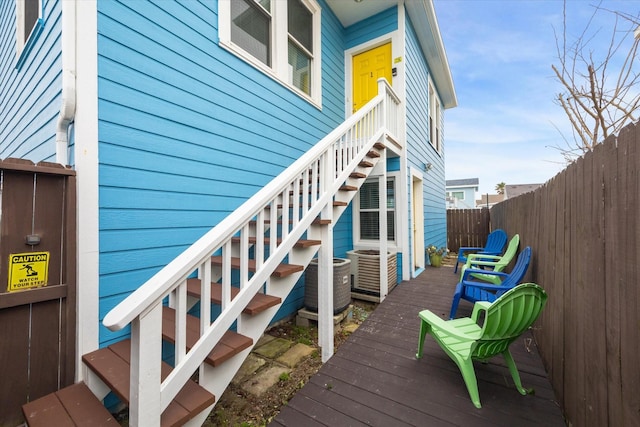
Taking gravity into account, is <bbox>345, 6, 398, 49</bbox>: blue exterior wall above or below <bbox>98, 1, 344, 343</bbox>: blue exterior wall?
above

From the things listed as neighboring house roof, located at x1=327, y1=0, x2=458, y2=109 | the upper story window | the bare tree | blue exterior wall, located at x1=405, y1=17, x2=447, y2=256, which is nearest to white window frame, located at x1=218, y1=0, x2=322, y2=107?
neighboring house roof, located at x1=327, y1=0, x2=458, y2=109

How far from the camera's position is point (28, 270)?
1.65 meters

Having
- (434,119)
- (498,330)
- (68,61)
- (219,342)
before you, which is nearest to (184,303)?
(219,342)

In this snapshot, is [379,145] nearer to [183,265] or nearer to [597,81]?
[597,81]

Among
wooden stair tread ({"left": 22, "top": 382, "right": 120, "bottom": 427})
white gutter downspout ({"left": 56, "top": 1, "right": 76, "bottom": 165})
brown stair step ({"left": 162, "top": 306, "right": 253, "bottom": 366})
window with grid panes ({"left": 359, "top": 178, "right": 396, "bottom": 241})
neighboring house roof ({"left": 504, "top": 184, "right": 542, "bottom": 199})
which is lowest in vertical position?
wooden stair tread ({"left": 22, "top": 382, "right": 120, "bottom": 427})

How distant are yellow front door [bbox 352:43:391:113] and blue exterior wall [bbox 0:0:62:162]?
4.72 m

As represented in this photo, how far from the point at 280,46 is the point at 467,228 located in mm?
9911

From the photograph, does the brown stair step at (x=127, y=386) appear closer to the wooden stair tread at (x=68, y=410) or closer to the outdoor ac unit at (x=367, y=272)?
the wooden stair tread at (x=68, y=410)

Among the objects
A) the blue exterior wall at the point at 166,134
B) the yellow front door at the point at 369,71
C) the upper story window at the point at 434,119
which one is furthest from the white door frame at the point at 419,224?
the blue exterior wall at the point at 166,134

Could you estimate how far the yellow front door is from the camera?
532 centimetres

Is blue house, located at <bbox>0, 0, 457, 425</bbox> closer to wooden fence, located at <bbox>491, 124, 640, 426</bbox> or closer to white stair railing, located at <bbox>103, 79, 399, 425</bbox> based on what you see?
white stair railing, located at <bbox>103, 79, 399, 425</bbox>

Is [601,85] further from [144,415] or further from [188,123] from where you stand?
[144,415]

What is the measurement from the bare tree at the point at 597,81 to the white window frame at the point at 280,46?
354 cm

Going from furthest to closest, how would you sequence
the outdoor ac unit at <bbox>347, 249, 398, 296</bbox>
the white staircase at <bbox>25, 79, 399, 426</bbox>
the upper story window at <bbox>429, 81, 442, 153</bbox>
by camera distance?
the upper story window at <bbox>429, 81, 442, 153</bbox> < the outdoor ac unit at <bbox>347, 249, 398, 296</bbox> < the white staircase at <bbox>25, 79, 399, 426</bbox>
